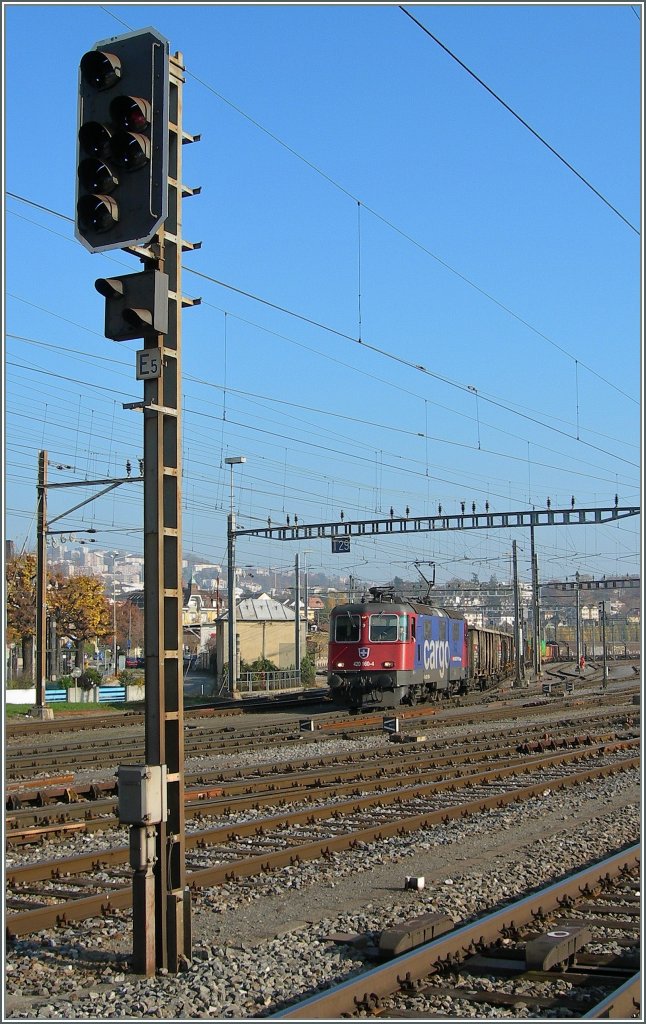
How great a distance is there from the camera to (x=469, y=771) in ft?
54.6

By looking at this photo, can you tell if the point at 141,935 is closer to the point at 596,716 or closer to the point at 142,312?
the point at 142,312

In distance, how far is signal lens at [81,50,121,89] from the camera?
6.63m

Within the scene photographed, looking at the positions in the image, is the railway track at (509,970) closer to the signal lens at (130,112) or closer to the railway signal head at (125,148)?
the railway signal head at (125,148)

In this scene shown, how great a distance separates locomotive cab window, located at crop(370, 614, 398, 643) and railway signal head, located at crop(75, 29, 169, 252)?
79.4 feet

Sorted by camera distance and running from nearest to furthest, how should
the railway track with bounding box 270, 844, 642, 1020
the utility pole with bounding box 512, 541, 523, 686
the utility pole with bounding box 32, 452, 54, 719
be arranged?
the railway track with bounding box 270, 844, 642, 1020, the utility pole with bounding box 32, 452, 54, 719, the utility pole with bounding box 512, 541, 523, 686

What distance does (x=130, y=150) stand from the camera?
6.58 m

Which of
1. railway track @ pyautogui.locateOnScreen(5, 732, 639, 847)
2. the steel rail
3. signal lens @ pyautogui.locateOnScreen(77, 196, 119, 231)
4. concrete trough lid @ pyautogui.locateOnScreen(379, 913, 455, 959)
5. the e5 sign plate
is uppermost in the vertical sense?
signal lens @ pyautogui.locateOnScreen(77, 196, 119, 231)

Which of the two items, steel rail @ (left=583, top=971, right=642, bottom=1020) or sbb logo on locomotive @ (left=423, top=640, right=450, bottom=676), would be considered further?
sbb logo on locomotive @ (left=423, top=640, right=450, bottom=676)

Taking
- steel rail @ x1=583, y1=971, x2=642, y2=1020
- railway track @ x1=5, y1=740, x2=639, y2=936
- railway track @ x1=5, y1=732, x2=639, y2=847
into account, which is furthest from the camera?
railway track @ x1=5, y1=732, x2=639, y2=847

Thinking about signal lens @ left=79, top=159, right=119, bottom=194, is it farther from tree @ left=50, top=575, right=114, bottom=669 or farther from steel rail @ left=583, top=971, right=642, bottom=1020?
tree @ left=50, top=575, right=114, bottom=669

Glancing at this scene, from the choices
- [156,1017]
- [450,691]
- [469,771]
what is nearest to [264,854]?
[156,1017]

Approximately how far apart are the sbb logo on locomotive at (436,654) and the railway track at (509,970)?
25.1 meters

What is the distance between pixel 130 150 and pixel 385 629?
80.1 feet

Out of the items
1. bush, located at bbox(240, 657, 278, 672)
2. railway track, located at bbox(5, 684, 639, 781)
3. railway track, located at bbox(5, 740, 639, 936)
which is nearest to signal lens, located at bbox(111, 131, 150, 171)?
railway track, located at bbox(5, 740, 639, 936)
